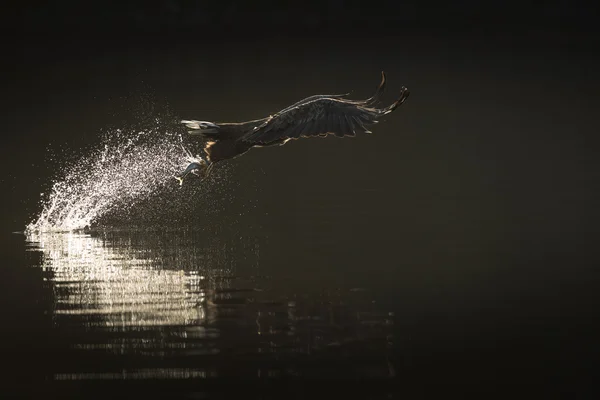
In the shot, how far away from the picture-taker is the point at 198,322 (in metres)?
8.38

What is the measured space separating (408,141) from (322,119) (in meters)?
22.1

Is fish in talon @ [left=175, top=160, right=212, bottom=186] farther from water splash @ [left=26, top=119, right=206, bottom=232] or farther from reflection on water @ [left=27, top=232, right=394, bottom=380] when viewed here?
reflection on water @ [left=27, top=232, right=394, bottom=380]

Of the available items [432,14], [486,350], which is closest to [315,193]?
[486,350]

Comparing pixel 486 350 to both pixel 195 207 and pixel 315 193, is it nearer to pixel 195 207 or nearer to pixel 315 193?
pixel 195 207

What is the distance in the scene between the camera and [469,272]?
34.9 feet

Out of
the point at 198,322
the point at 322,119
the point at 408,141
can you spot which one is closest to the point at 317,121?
the point at 322,119

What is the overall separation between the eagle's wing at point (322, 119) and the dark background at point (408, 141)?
4.77 feet

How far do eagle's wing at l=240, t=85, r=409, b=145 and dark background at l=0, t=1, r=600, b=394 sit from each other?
1454mm

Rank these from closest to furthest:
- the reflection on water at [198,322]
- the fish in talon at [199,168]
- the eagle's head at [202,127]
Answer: the reflection on water at [198,322]
the eagle's head at [202,127]
the fish in talon at [199,168]

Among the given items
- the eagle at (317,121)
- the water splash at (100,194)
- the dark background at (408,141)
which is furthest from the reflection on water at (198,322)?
the water splash at (100,194)

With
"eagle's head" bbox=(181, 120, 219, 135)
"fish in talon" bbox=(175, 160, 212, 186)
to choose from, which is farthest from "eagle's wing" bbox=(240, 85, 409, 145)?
"fish in talon" bbox=(175, 160, 212, 186)

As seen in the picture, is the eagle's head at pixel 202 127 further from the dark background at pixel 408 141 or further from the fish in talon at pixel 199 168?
the dark background at pixel 408 141

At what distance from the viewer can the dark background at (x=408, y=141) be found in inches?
352

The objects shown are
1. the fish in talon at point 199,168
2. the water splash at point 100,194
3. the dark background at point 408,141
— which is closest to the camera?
the dark background at point 408,141
